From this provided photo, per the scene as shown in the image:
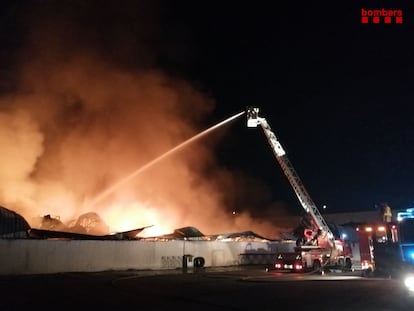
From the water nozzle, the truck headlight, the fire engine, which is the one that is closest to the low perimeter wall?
the water nozzle

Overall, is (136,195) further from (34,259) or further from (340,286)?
(340,286)

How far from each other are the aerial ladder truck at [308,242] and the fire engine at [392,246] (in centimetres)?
460

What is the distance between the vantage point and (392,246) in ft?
47.5

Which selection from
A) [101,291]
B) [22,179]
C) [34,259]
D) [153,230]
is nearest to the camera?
[101,291]

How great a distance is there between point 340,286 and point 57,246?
1726 centimetres

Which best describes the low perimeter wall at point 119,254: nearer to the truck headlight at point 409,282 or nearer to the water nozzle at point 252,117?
the water nozzle at point 252,117

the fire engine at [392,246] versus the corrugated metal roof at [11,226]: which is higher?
the corrugated metal roof at [11,226]

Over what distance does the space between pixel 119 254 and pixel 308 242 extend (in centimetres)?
1208

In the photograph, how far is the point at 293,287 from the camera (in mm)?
17172

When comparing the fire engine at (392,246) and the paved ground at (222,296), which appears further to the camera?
the fire engine at (392,246)

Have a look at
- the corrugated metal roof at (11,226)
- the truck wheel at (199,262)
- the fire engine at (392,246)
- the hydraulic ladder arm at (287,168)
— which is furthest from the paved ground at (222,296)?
the truck wheel at (199,262)

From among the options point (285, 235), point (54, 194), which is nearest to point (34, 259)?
point (54, 194)

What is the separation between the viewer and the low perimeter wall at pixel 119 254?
85.0 ft

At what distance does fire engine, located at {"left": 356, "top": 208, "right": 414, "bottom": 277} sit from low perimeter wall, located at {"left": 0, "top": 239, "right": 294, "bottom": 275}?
15.1m
